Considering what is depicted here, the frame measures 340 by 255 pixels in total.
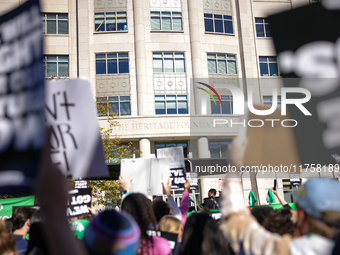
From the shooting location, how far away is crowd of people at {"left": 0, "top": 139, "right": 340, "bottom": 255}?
3.63ft

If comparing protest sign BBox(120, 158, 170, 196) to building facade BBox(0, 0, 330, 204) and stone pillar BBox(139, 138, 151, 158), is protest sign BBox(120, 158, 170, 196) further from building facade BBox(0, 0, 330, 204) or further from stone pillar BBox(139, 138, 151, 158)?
stone pillar BBox(139, 138, 151, 158)

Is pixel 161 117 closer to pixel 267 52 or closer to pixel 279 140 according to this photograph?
pixel 267 52

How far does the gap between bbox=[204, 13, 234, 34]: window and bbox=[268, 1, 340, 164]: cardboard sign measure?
29.6 m

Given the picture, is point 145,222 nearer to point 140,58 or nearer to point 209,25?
point 140,58

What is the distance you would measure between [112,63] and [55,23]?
21.2ft

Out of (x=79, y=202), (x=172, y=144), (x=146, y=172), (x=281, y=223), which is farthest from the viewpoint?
(x=172, y=144)

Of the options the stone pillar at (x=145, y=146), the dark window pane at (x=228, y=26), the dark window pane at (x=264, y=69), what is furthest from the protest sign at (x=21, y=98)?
the dark window pane at (x=264, y=69)

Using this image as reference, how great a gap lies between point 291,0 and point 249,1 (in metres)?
4.17

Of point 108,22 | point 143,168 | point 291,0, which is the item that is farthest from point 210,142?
point 143,168

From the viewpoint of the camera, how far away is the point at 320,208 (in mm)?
1744

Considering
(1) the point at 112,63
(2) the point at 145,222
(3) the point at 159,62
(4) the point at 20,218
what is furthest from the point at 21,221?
(3) the point at 159,62

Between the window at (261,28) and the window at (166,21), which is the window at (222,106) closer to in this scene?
the window at (166,21)

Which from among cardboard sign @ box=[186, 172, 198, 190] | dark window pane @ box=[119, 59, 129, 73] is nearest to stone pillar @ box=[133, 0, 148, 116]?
dark window pane @ box=[119, 59, 129, 73]

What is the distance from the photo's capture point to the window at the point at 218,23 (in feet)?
105
